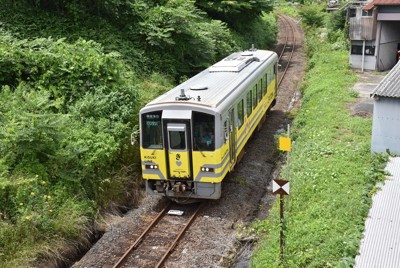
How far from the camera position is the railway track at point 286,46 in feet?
102

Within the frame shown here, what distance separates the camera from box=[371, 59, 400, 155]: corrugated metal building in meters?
13.5

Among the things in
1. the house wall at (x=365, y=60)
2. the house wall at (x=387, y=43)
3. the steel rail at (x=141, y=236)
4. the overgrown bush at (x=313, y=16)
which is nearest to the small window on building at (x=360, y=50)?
the house wall at (x=365, y=60)

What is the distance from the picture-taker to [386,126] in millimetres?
13734

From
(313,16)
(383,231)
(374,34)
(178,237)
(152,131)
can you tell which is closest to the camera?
(383,231)

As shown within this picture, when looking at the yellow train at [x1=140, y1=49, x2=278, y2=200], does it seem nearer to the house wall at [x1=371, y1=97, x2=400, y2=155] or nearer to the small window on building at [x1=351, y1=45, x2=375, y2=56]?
the house wall at [x1=371, y1=97, x2=400, y2=155]

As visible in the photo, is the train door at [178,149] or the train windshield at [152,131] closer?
the train door at [178,149]

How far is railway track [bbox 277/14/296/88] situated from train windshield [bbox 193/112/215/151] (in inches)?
635

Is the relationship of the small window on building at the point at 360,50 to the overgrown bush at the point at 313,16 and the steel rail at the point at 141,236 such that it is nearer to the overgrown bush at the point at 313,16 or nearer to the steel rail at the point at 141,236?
the overgrown bush at the point at 313,16

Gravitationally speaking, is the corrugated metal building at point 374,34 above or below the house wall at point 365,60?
above

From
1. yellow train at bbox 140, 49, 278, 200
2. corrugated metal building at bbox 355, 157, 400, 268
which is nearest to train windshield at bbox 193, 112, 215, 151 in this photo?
yellow train at bbox 140, 49, 278, 200

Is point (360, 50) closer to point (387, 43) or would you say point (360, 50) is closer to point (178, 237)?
point (387, 43)

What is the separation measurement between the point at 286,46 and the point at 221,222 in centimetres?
2960

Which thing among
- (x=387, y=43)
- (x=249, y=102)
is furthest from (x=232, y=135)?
(x=387, y=43)

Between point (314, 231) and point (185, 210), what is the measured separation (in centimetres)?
430
